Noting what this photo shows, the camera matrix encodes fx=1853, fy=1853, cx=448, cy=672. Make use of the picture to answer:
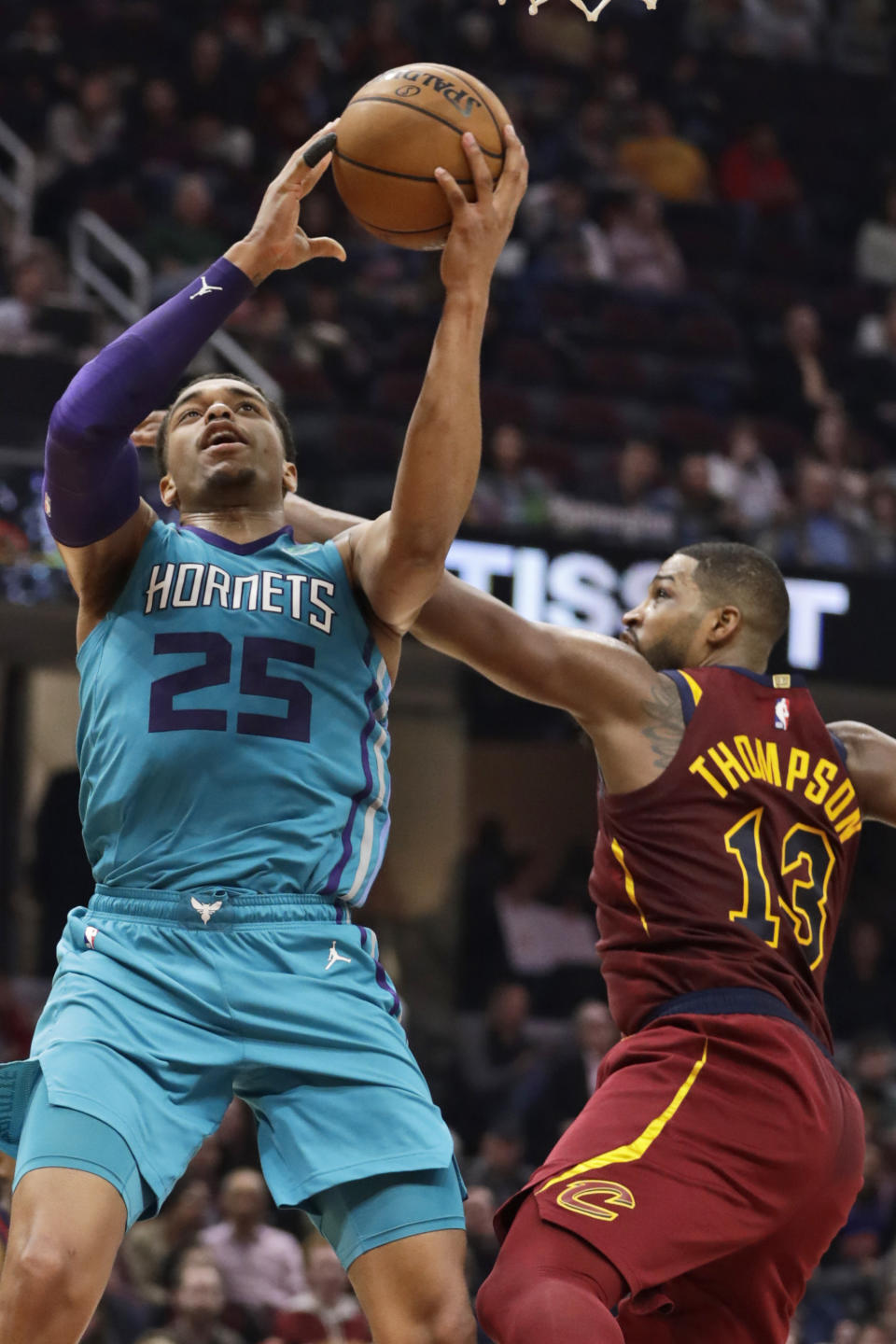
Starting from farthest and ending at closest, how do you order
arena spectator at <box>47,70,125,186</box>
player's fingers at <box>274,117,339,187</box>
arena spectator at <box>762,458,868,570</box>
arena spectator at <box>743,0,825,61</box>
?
arena spectator at <box>743,0,825,61</box>
arena spectator at <box>47,70,125,186</box>
arena spectator at <box>762,458,868,570</box>
player's fingers at <box>274,117,339,187</box>

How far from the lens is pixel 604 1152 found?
3.40m

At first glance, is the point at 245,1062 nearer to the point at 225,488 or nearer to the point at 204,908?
the point at 204,908

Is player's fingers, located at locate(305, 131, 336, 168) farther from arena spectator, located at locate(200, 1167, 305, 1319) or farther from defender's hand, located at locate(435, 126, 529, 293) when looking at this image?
arena spectator, located at locate(200, 1167, 305, 1319)

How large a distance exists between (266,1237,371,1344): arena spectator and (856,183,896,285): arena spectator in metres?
9.42

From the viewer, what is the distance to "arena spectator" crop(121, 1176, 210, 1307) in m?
7.52

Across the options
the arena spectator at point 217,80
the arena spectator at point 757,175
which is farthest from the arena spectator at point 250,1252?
the arena spectator at point 757,175

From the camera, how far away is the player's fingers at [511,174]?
3562 millimetres

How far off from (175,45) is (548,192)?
2.80 metres

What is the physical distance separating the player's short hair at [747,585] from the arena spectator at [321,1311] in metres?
4.09

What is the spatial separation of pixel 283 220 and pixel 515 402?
314 inches

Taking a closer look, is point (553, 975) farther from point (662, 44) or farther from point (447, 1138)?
point (662, 44)

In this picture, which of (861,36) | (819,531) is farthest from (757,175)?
(819,531)

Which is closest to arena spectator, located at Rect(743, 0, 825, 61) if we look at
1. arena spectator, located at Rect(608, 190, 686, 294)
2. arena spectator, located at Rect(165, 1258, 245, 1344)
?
arena spectator, located at Rect(608, 190, 686, 294)

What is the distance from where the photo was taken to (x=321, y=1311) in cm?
745
